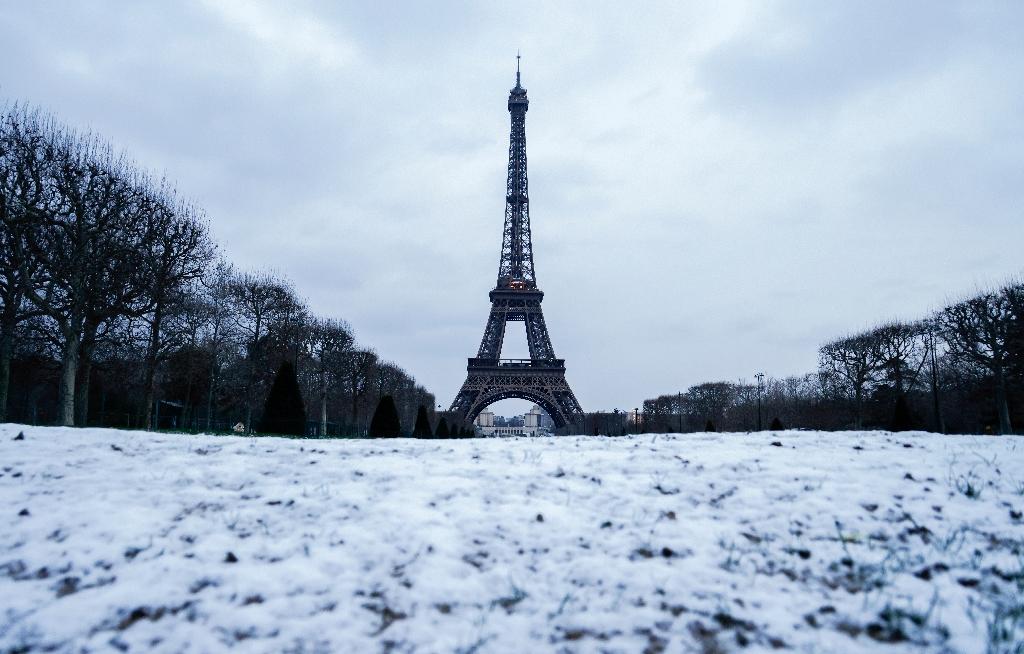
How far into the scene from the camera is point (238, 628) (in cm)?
378

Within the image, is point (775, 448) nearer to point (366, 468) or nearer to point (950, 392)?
point (366, 468)

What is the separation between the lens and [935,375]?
3497 centimetres

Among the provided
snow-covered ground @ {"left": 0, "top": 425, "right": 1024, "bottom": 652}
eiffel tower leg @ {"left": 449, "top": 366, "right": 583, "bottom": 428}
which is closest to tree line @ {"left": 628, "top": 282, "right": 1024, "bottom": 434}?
eiffel tower leg @ {"left": 449, "top": 366, "right": 583, "bottom": 428}

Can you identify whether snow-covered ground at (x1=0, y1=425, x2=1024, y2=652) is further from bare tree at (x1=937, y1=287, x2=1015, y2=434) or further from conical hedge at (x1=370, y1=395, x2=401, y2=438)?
bare tree at (x1=937, y1=287, x2=1015, y2=434)

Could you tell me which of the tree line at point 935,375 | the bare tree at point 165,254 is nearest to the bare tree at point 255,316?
the bare tree at point 165,254

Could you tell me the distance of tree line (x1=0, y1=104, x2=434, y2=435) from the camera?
61.6 feet

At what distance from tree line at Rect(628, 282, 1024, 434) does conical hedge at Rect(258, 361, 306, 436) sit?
753 inches

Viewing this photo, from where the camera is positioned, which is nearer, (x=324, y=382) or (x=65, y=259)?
(x=65, y=259)

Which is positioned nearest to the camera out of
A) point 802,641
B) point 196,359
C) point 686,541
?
point 802,641

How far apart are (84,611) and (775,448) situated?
7864 millimetres

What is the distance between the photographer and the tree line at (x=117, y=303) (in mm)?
18781

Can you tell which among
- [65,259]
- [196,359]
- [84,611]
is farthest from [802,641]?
[196,359]

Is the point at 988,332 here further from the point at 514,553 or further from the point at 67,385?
the point at 67,385

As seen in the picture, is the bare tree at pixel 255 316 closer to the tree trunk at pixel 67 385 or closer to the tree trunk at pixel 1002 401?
the tree trunk at pixel 67 385
